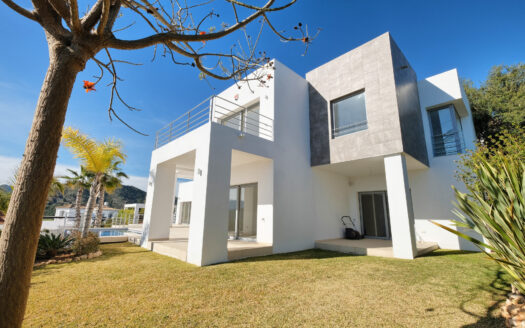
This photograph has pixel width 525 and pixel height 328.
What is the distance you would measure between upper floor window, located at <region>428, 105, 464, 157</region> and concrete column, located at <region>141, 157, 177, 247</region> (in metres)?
12.7

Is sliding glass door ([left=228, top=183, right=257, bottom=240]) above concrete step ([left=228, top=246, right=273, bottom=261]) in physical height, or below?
above

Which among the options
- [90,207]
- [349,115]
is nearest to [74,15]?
[349,115]

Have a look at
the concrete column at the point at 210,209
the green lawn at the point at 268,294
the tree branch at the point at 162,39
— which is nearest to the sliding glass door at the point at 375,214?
the green lawn at the point at 268,294

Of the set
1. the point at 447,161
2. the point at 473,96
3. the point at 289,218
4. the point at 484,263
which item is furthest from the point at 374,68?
the point at 473,96

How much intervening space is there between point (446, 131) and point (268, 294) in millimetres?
11527

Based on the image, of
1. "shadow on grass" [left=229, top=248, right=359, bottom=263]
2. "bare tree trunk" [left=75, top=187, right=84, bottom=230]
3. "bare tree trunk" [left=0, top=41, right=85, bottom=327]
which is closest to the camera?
"bare tree trunk" [left=0, top=41, right=85, bottom=327]

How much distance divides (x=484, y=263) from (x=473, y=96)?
1372cm

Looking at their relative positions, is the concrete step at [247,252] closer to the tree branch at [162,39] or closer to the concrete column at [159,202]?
the concrete column at [159,202]

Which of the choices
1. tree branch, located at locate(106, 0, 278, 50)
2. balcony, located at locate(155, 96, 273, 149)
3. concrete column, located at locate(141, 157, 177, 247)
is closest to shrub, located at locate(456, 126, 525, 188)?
balcony, located at locate(155, 96, 273, 149)

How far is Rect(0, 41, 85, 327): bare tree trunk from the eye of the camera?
1.51 meters

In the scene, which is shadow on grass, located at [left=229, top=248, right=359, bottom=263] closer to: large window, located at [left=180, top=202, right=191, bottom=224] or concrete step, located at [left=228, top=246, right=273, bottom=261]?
concrete step, located at [left=228, top=246, right=273, bottom=261]

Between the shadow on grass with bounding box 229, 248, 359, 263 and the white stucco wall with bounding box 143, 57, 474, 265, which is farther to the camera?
the shadow on grass with bounding box 229, 248, 359, 263

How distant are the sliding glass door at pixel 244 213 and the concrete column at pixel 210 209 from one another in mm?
2867

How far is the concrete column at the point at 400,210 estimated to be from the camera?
24.1 ft
